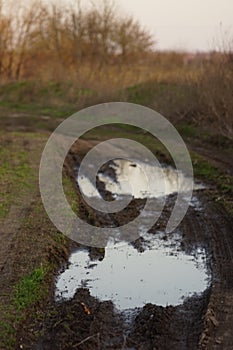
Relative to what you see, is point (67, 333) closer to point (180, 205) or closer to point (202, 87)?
point (180, 205)

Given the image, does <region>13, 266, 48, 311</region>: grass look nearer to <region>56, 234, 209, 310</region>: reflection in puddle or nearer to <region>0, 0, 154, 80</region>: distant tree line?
<region>56, 234, 209, 310</region>: reflection in puddle

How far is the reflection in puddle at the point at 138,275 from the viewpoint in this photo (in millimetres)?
8180

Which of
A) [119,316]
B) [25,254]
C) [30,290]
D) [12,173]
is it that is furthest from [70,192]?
[119,316]

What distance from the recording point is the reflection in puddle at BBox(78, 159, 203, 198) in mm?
14125

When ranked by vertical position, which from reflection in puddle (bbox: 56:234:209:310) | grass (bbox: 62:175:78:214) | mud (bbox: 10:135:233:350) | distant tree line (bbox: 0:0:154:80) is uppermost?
distant tree line (bbox: 0:0:154:80)

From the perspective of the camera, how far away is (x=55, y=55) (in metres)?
42.0

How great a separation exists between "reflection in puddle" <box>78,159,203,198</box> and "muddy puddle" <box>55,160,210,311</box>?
2.98 meters

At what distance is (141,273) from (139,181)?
6.50 meters

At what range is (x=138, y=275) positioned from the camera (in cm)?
894

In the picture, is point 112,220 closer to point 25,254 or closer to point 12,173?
point 25,254

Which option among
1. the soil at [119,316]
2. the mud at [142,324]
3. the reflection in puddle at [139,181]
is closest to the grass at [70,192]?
the reflection in puddle at [139,181]

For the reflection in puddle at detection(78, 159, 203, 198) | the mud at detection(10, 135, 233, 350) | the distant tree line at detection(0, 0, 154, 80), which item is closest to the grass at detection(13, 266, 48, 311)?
the mud at detection(10, 135, 233, 350)

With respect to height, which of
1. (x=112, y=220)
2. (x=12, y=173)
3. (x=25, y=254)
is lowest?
(x=25, y=254)

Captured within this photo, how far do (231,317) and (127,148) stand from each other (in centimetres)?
1272
